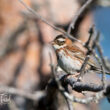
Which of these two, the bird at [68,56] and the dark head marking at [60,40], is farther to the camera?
the dark head marking at [60,40]

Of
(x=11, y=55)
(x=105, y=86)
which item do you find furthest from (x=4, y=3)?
(x=105, y=86)

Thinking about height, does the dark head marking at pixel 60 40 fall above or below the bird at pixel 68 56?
above

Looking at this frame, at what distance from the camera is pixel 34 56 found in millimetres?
7223

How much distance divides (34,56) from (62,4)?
1.12m

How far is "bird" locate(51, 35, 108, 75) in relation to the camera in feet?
17.0

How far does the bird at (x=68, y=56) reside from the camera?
5168 mm

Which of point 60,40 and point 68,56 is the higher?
point 60,40

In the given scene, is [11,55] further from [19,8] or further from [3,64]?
[19,8]

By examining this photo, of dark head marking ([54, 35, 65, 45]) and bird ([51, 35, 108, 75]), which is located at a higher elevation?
dark head marking ([54, 35, 65, 45])

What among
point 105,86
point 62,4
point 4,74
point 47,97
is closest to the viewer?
point 105,86

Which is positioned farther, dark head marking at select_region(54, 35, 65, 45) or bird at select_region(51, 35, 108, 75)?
dark head marking at select_region(54, 35, 65, 45)

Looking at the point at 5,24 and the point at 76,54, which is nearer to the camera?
the point at 76,54

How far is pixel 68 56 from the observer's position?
552 cm

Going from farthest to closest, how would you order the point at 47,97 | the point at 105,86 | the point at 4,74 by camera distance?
the point at 4,74 → the point at 47,97 → the point at 105,86
